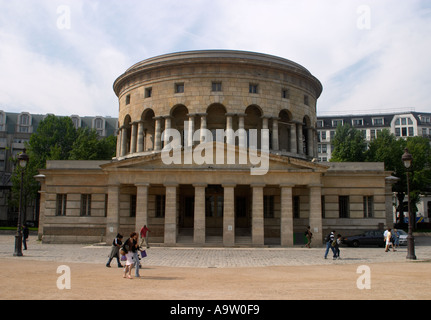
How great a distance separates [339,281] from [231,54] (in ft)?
107

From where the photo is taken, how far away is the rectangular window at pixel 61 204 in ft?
128

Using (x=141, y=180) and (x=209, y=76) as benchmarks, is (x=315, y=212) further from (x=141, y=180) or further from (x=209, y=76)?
(x=209, y=76)

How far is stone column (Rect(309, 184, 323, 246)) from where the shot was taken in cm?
3481

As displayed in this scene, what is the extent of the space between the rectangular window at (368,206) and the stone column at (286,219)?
9119 mm

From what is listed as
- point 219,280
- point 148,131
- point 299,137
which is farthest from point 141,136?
point 219,280

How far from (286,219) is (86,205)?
1915 centimetres

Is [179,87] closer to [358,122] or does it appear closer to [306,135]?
[306,135]

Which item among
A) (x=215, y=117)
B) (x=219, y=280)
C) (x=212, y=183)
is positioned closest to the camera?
(x=219, y=280)

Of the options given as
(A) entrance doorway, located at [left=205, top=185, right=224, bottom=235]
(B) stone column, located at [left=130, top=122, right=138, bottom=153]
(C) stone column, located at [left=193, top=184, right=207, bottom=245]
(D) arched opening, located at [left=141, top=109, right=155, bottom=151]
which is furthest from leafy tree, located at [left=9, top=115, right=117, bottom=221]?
(C) stone column, located at [left=193, top=184, right=207, bottom=245]

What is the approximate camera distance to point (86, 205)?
130 feet

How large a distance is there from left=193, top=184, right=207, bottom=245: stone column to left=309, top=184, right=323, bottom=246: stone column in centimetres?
925

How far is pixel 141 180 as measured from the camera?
1385 inches

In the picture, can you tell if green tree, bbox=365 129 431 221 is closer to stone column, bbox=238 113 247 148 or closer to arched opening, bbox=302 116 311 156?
arched opening, bbox=302 116 311 156
